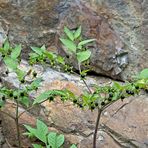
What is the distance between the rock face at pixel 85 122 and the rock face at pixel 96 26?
303 mm

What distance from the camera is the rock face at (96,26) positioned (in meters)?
2.93

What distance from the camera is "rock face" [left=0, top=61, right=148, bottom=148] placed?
254cm

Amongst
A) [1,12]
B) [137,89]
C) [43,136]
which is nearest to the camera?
[137,89]

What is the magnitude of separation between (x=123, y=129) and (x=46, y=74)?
622 millimetres

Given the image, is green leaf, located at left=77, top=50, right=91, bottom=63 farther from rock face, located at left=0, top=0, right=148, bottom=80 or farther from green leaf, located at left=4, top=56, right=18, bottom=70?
rock face, located at left=0, top=0, right=148, bottom=80

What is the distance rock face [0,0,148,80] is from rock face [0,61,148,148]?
303mm

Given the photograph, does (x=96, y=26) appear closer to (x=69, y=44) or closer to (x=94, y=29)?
(x=94, y=29)

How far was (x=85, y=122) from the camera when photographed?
2.61 m

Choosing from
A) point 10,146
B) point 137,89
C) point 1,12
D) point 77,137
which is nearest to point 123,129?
point 77,137

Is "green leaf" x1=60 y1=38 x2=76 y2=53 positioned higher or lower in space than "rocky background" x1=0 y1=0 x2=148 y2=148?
higher

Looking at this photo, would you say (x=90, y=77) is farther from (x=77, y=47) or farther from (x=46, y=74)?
(x=77, y=47)

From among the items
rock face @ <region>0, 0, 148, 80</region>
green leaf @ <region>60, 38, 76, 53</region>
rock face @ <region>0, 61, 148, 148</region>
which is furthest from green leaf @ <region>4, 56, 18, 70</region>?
rock face @ <region>0, 0, 148, 80</region>

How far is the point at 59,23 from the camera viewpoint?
3010 millimetres

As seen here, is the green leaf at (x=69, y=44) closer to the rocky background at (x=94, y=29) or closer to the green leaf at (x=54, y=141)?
the green leaf at (x=54, y=141)
